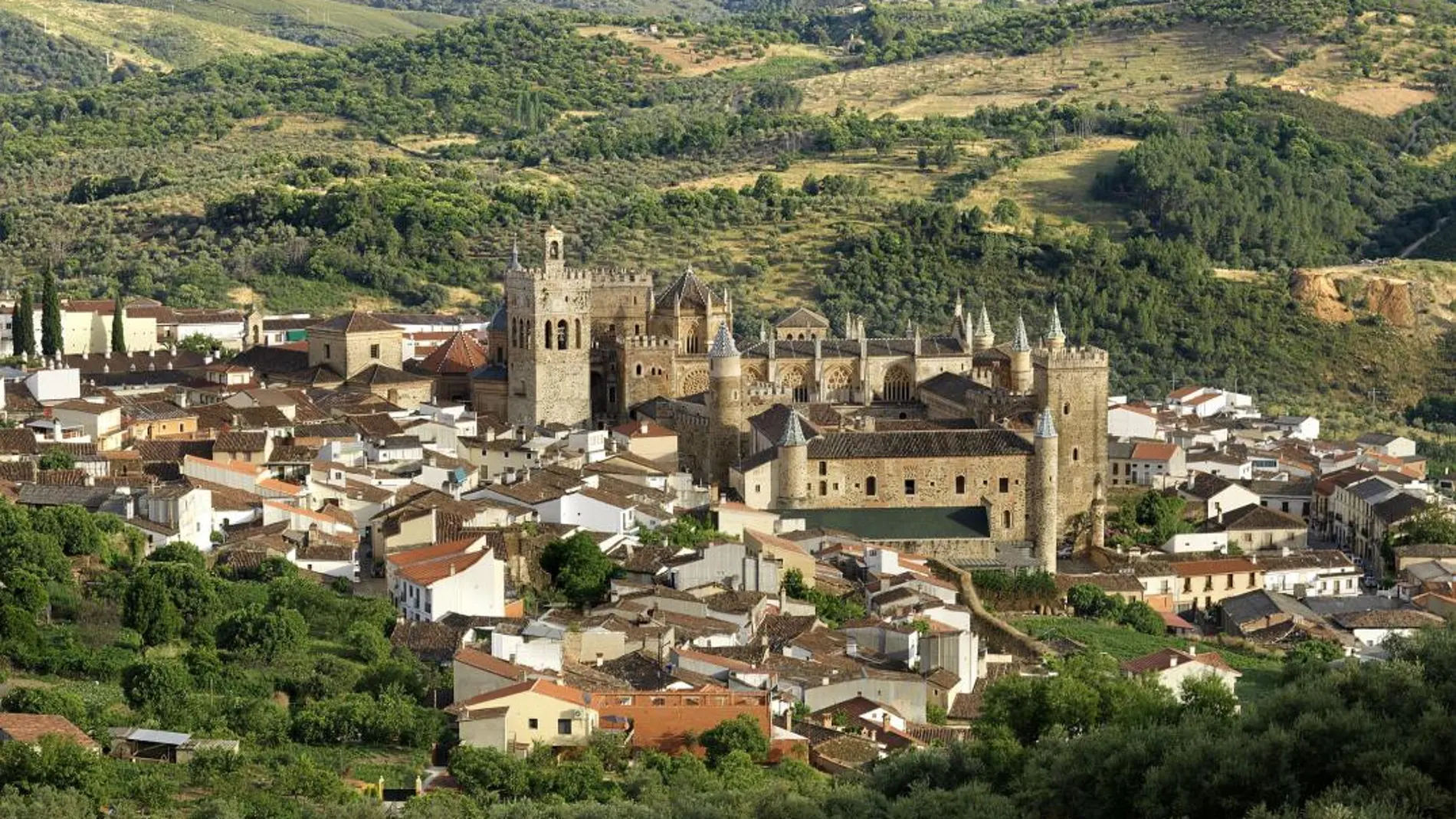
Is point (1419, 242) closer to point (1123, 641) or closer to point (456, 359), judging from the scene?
point (456, 359)

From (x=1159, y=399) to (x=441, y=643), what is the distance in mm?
34064

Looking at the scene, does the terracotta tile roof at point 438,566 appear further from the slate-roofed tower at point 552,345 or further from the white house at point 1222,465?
the white house at point 1222,465

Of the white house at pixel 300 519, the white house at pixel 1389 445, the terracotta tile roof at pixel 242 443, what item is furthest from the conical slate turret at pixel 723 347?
the white house at pixel 1389 445

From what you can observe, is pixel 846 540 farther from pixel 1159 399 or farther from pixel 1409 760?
pixel 1159 399

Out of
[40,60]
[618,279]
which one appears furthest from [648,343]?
[40,60]

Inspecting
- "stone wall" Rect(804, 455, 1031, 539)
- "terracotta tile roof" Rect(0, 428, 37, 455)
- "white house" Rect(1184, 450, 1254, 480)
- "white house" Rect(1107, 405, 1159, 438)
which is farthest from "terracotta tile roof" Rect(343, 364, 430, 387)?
"white house" Rect(1184, 450, 1254, 480)

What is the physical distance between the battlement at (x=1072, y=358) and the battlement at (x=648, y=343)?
281 inches

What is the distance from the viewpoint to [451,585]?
1243 inches

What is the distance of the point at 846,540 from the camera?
3819 centimetres

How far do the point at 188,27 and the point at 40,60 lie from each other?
9578mm

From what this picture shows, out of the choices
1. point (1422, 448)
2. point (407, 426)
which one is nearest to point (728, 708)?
point (407, 426)

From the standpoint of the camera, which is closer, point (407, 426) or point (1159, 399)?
point (407, 426)

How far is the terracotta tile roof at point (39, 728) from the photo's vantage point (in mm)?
24281

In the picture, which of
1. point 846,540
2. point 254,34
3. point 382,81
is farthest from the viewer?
point 254,34
